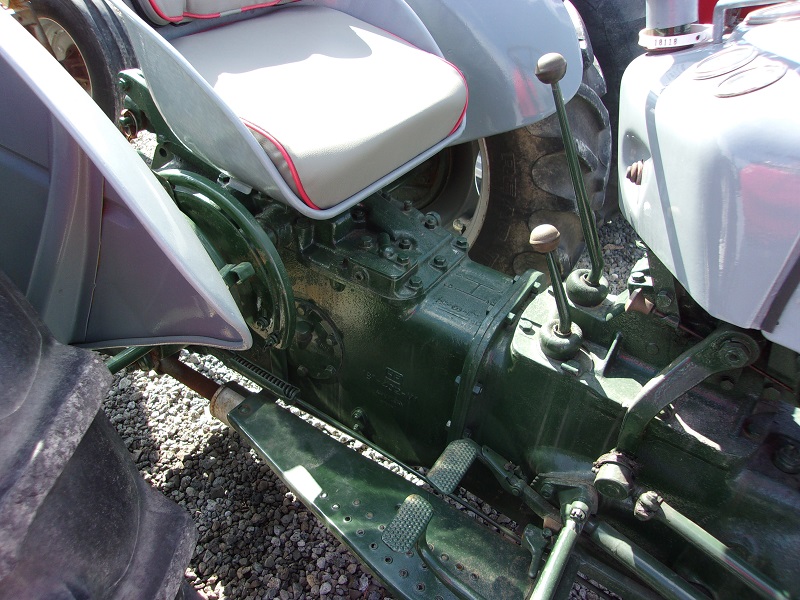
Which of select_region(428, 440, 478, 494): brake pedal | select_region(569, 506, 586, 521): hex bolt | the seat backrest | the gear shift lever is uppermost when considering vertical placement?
the seat backrest

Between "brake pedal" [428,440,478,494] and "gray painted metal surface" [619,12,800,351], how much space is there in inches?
19.5

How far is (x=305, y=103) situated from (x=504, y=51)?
1.72 ft

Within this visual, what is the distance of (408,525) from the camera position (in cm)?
103

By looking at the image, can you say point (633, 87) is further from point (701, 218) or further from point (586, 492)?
point (586, 492)

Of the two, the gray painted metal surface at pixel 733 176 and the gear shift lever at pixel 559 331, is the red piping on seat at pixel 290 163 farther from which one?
the gray painted metal surface at pixel 733 176

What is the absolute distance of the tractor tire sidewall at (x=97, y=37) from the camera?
2062 millimetres

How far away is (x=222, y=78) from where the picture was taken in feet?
4.03

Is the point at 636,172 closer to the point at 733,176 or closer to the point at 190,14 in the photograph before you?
the point at 733,176

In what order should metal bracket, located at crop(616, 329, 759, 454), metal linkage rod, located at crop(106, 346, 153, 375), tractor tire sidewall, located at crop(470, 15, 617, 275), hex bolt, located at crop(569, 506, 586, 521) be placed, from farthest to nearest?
tractor tire sidewall, located at crop(470, 15, 617, 275) → metal linkage rod, located at crop(106, 346, 153, 375) → hex bolt, located at crop(569, 506, 586, 521) → metal bracket, located at crop(616, 329, 759, 454)

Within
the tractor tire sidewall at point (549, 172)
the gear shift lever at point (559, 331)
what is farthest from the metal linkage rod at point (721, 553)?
the tractor tire sidewall at point (549, 172)

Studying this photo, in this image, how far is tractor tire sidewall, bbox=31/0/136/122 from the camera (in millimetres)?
2062

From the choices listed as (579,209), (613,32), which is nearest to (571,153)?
(579,209)

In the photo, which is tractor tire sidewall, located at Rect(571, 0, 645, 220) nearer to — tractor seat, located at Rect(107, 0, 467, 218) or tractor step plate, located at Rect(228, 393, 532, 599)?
tractor seat, located at Rect(107, 0, 467, 218)

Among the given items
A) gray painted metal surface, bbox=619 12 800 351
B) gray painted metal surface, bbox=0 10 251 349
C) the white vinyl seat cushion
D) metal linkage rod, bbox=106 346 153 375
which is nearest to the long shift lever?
gray painted metal surface, bbox=619 12 800 351
